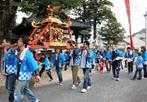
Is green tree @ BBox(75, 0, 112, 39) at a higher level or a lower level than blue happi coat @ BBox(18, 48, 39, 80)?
higher

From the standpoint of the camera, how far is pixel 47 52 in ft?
61.8

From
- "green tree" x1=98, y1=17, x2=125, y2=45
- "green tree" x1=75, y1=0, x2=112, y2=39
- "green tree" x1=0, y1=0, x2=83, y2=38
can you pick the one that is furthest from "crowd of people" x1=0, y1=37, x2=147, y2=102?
"green tree" x1=98, y1=17, x2=125, y2=45

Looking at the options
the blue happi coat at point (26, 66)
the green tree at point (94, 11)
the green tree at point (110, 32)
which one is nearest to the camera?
the blue happi coat at point (26, 66)

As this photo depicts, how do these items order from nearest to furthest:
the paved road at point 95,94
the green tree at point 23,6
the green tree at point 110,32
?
the paved road at point 95,94
the green tree at point 23,6
the green tree at point 110,32

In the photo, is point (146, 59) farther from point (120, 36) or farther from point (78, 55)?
point (120, 36)

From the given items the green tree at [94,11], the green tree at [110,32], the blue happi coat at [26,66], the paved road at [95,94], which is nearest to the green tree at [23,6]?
the paved road at [95,94]

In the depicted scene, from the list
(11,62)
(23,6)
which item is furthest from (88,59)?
(23,6)

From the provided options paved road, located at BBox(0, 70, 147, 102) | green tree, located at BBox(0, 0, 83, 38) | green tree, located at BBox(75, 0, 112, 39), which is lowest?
paved road, located at BBox(0, 70, 147, 102)

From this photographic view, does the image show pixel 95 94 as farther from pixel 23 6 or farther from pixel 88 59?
pixel 23 6

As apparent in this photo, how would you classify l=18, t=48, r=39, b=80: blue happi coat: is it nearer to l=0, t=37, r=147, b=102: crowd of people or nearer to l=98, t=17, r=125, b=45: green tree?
l=0, t=37, r=147, b=102: crowd of people

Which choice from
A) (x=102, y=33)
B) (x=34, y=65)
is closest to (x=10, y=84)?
(x=34, y=65)

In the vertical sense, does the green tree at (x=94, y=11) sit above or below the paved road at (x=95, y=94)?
above

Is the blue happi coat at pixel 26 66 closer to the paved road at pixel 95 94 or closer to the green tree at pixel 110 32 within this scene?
the paved road at pixel 95 94

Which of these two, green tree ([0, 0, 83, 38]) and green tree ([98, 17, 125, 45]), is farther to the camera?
green tree ([98, 17, 125, 45])
